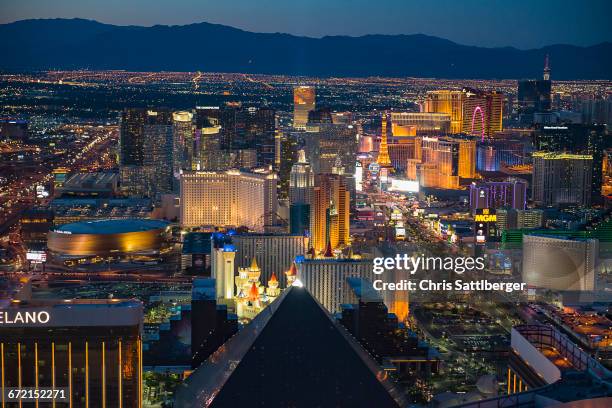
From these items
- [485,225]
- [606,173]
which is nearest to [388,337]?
[485,225]

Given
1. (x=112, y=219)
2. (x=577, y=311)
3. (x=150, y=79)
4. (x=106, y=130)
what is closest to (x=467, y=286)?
(x=577, y=311)

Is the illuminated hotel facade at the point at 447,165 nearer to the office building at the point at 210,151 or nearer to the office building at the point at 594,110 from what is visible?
the office building at the point at 594,110

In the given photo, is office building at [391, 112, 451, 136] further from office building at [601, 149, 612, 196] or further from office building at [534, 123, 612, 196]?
office building at [601, 149, 612, 196]

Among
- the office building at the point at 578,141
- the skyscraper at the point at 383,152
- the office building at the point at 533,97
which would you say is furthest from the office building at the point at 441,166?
the office building at the point at 533,97

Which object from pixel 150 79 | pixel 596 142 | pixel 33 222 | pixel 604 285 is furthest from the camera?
pixel 150 79

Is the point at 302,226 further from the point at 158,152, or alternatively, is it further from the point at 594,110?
the point at 594,110

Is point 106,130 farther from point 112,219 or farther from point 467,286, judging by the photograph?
point 467,286

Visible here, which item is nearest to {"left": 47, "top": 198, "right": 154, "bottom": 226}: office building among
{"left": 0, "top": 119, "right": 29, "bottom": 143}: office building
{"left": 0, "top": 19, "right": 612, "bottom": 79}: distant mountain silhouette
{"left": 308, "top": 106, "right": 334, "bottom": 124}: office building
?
{"left": 0, "top": 119, "right": 29, "bottom": 143}: office building
